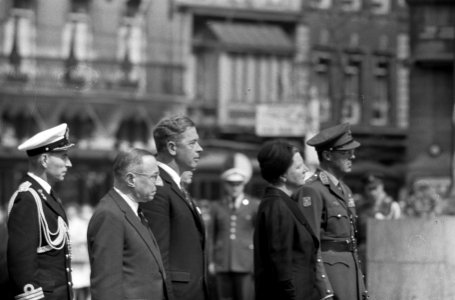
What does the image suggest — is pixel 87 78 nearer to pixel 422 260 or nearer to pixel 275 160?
pixel 422 260

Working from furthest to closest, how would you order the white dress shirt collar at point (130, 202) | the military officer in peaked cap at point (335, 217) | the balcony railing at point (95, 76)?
the balcony railing at point (95, 76) < the military officer in peaked cap at point (335, 217) < the white dress shirt collar at point (130, 202)

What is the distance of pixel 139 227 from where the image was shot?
398 inches

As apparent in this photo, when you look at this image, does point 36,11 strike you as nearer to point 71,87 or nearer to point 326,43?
point 71,87

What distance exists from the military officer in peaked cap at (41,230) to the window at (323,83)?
140 ft

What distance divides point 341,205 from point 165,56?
3819 centimetres

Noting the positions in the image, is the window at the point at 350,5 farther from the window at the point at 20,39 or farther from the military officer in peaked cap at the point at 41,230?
the military officer in peaked cap at the point at 41,230

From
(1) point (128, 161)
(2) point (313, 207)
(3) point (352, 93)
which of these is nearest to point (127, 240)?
(1) point (128, 161)

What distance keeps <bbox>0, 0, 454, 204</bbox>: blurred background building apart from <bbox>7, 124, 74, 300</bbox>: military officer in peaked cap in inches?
1208

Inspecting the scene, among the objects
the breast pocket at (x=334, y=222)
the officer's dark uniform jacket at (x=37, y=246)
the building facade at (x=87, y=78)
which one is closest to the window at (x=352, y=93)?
the building facade at (x=87, y=78)

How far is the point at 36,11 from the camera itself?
4703 cm

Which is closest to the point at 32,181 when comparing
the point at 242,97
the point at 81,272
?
the point at 81,272

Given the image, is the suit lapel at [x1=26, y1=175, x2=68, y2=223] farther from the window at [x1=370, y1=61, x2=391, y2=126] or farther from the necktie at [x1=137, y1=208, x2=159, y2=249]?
the window at [x1=370, y1=61, x2=391, y2=126]

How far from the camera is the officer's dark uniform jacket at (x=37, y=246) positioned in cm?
1000

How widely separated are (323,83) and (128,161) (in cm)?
4420
